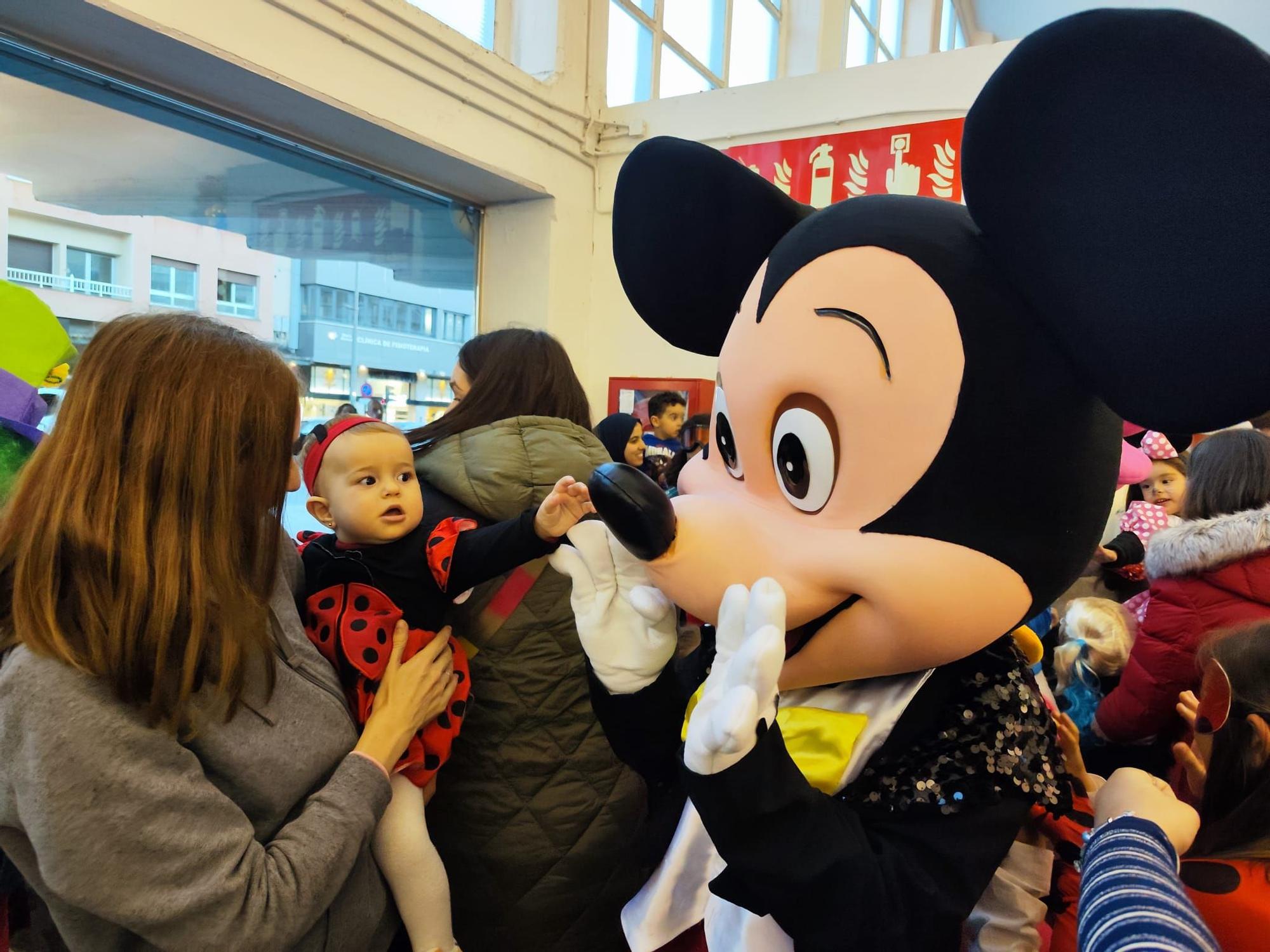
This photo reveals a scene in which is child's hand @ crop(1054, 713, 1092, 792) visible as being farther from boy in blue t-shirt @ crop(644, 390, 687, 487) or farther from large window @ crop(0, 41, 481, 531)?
boy in blue t-shirt @ crop(644, 390, 687, 487)

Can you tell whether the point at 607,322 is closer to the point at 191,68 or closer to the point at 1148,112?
the point at 191,68

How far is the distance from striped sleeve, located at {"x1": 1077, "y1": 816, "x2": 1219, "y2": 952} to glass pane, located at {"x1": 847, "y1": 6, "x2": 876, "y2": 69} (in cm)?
616

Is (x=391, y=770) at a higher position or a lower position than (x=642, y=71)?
lower

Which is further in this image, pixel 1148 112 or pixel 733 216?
pixel 733 216

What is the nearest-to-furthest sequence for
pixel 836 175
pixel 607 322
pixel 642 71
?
pixel 836 175 → pixel 607 322 → pixel 642 71

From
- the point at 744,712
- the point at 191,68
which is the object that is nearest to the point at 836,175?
the point at 191,68

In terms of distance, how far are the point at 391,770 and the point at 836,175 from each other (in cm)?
262

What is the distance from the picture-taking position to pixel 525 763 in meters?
1.32

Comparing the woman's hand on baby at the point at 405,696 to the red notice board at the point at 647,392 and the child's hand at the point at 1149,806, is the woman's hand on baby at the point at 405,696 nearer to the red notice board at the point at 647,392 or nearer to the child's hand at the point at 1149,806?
the child's hand at the point at 1149,806

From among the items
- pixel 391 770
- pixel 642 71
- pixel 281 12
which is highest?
pixel 642 71

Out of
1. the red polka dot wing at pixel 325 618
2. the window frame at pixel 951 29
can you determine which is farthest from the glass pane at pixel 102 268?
the window frame at pixel 951 29

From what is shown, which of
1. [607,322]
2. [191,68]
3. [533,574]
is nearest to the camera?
[533,574]

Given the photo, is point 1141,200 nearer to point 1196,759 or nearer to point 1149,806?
point 1149,806

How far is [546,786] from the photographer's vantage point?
4.39 ft
